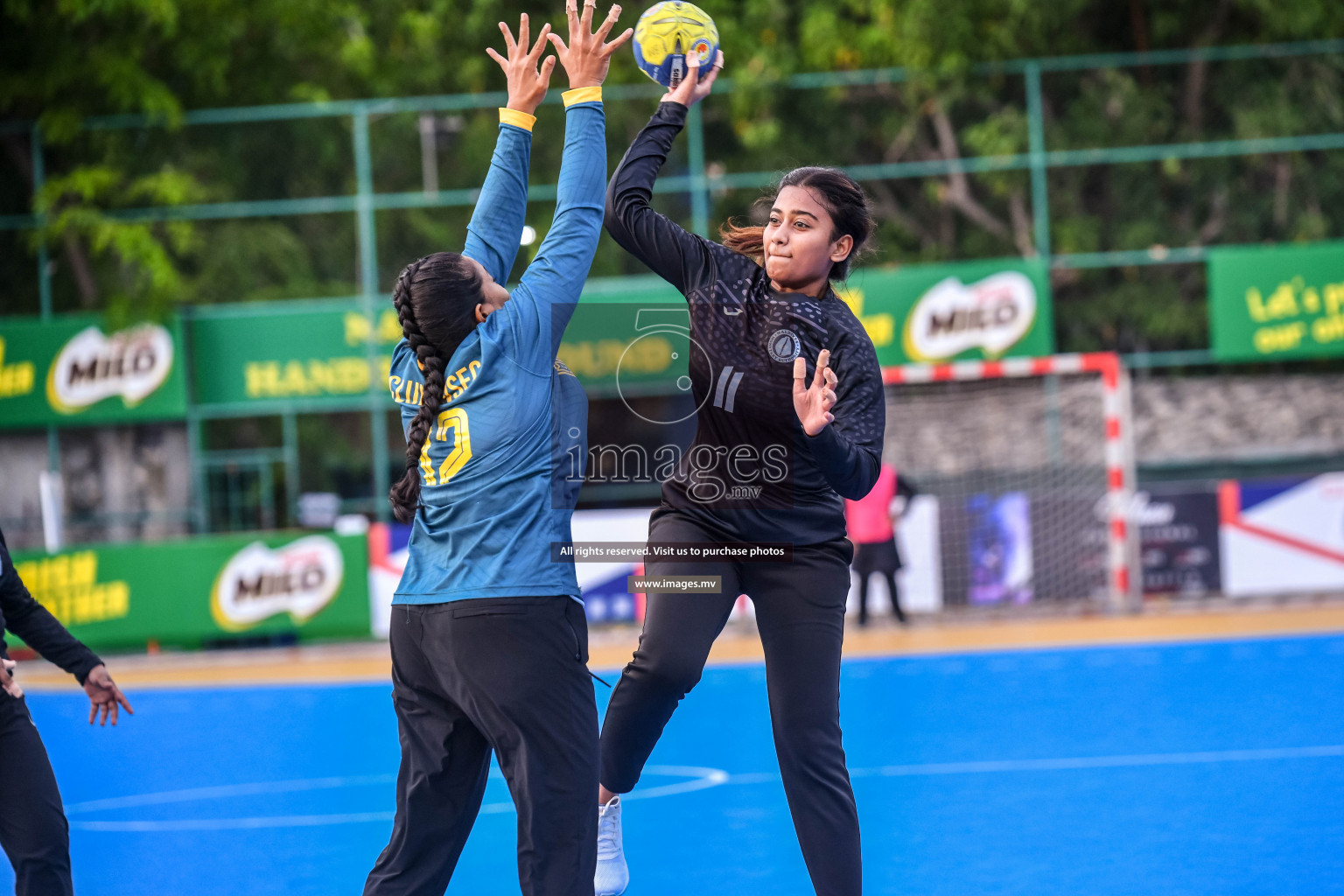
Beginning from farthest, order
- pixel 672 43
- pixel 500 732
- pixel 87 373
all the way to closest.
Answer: pixel 87 373, pixel 672 43, pixel 500 732

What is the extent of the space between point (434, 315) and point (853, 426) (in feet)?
3.94

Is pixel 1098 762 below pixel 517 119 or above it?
below

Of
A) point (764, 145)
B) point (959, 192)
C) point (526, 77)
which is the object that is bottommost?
point (526, 77)

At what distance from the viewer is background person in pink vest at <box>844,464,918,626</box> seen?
13891 millimetres

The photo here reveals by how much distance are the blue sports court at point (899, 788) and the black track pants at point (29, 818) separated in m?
1.36

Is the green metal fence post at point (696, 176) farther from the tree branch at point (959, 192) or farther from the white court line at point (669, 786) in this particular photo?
the white court line at point (669, 786)

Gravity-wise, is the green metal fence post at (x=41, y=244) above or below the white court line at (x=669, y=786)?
above

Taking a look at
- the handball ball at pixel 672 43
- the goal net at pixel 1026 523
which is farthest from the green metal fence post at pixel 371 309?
the handball ball at pixel 672 43

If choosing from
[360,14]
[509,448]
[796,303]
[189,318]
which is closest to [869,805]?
[796,303]

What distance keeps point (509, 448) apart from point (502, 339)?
29 cm

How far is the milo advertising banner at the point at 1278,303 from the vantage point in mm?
16578

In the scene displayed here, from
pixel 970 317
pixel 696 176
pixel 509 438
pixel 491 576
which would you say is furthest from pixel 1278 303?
pixel 491 576

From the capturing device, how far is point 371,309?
16.5 m

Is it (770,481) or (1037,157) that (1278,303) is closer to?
(1037,157)
